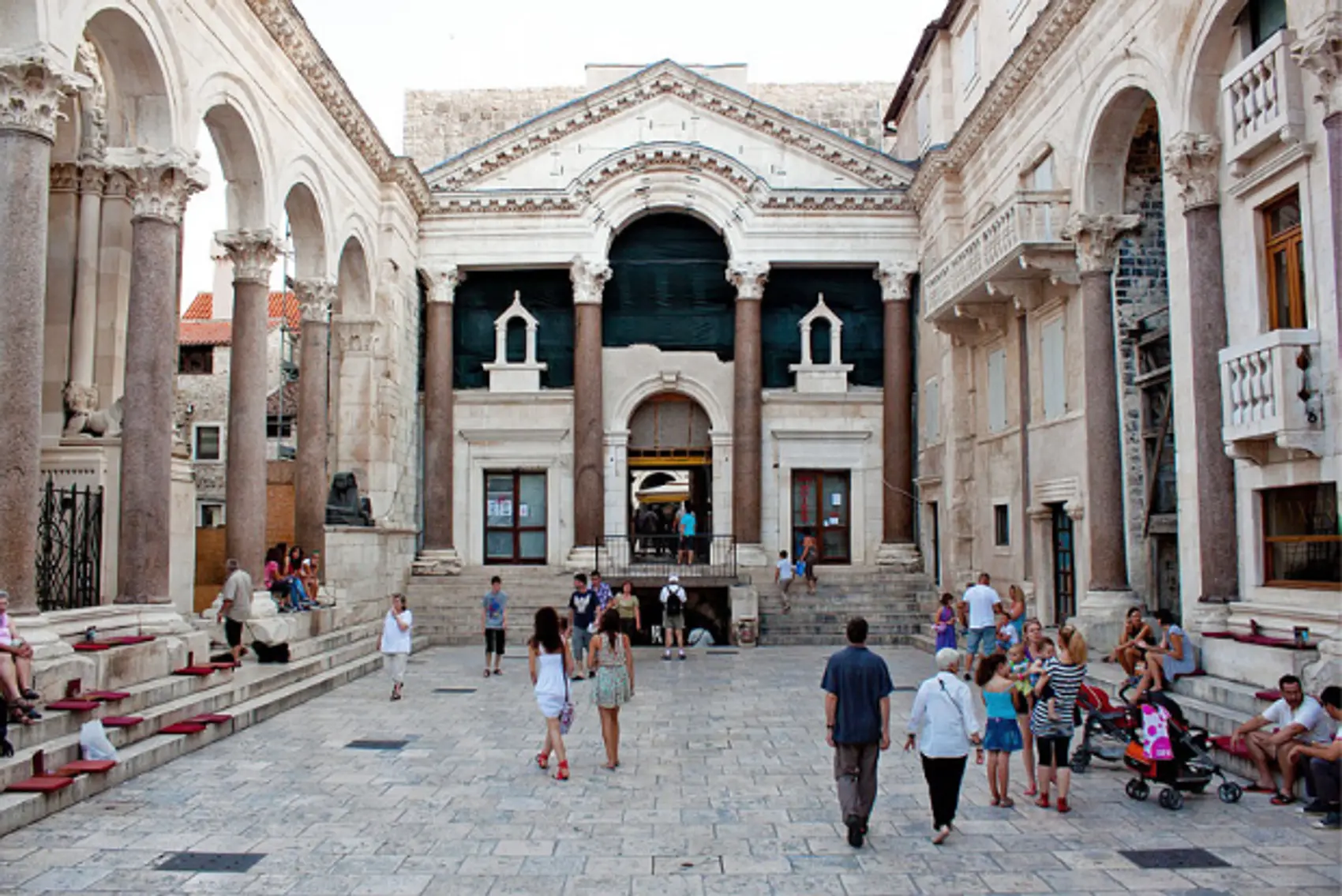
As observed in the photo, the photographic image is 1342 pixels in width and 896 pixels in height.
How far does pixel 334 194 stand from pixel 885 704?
17.3 meters

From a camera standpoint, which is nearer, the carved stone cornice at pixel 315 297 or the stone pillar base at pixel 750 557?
the carved stone cornice at pixel 315 297

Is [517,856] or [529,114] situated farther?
[529,114]

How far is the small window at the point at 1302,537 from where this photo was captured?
37.5ft

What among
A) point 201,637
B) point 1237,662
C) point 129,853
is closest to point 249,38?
point 201,637

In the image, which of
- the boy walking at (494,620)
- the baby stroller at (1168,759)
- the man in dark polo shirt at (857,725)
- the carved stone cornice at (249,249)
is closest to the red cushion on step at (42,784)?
the man in dark polo shirt at (857,725)

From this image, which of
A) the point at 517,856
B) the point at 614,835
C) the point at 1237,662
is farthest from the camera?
the point at 1237,662

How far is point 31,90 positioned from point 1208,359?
13.1 m

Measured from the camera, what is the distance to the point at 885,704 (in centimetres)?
796

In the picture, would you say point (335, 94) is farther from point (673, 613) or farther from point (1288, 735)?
point (1288, 735)

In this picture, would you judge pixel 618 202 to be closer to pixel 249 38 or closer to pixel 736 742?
pixel 249 38

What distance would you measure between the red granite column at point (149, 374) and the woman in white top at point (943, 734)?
1000cm

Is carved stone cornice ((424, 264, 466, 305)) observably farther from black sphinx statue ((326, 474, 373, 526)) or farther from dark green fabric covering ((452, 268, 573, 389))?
black sphinx statue ((326, 474, 373, 526))

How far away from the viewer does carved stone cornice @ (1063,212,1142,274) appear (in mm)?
16906

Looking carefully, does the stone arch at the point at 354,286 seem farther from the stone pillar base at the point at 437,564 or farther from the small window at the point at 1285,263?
the small window at the point at 1285,263
